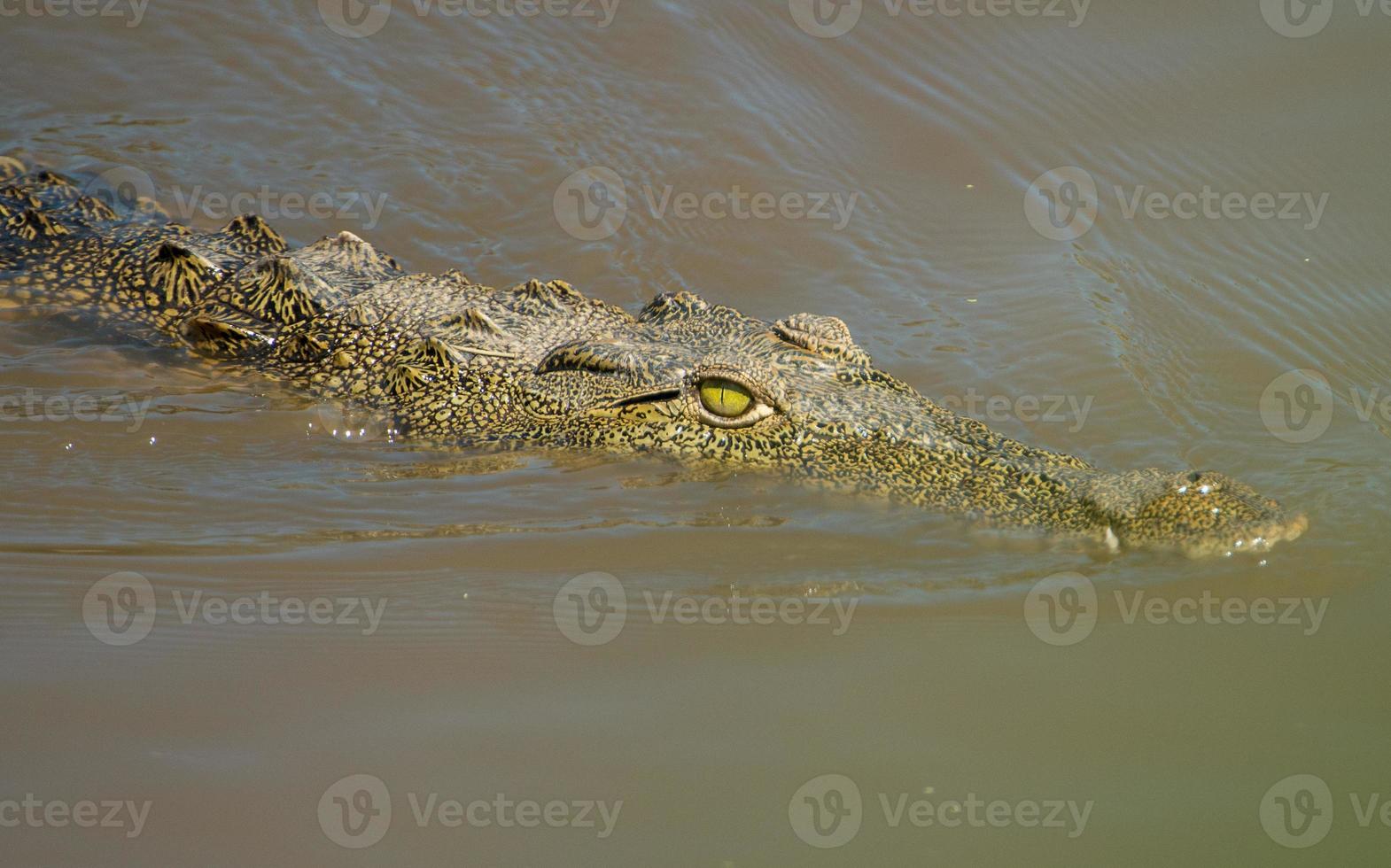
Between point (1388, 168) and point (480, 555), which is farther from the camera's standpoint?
point (1388, 168)

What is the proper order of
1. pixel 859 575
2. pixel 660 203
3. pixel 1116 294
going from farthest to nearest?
1. pixel 660 203
2. pixel 1116 294
3. pixel 859 575

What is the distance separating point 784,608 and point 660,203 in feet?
15.4

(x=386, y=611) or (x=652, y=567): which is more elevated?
(x=652, y=567)

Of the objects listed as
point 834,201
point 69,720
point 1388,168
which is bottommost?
point 69,720

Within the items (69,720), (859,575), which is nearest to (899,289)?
(859,575)

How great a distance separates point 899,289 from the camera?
7.80 meters

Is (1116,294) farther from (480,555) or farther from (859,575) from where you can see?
(480,555)

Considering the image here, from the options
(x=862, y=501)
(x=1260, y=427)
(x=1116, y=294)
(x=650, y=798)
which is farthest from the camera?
(x=1116, y=294)
